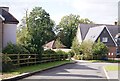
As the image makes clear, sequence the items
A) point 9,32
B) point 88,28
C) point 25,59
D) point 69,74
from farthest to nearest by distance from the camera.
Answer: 1. point 88,28
2. point 9,32
3. point 25,59
4. point 69,74

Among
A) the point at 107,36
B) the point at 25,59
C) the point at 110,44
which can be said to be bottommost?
the point at 25,59

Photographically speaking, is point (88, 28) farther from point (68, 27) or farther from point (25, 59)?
point (25, 59)

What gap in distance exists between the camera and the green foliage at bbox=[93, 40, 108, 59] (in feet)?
230

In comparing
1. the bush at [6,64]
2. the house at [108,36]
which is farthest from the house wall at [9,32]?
the house at [108,36]

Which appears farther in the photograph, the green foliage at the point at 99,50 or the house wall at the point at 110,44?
the house wall at the point at 110,44

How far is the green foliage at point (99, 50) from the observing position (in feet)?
230

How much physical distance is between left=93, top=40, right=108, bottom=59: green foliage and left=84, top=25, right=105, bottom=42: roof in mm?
11628

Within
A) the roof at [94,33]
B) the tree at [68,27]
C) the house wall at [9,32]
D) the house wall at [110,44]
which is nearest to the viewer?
the house wall at [9,32]

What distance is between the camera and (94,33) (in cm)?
8769

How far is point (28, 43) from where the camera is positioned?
3759 centimetres

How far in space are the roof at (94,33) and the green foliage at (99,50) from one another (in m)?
11.6

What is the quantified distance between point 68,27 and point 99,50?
46679 millimetres

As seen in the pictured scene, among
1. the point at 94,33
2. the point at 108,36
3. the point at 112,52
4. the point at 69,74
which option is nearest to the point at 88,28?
the point at 94,33

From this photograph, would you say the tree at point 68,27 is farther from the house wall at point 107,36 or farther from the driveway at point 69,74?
the driveway at point 69,74
